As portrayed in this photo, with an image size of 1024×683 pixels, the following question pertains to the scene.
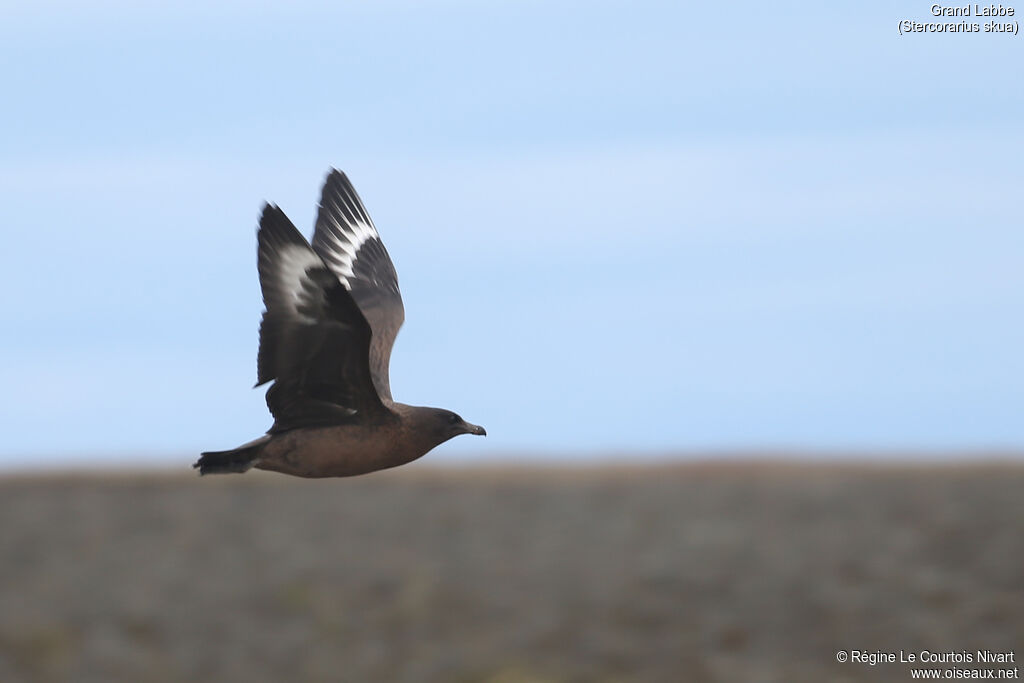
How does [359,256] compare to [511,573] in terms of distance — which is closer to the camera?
[359,256]

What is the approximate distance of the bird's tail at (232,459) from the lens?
7.01m

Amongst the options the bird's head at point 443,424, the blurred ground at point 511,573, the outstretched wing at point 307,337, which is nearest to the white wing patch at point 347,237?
the outstretched wing at point 307,337

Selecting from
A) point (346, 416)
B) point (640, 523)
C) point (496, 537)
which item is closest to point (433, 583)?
point (496, 537)

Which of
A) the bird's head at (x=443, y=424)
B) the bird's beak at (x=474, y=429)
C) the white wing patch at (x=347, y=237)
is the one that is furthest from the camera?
the white wing patch at (x=347, y=237)

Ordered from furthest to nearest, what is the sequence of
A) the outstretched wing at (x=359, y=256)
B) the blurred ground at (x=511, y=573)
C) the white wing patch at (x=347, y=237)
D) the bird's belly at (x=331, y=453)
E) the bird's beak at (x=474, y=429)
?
the blurred ground at (x=511, y=573)
the white wing patch at (x=347, y=237)
the outstretched wing at (x=359, y=256)
the bird's beak at (x=474, y=429)
the bird's belly at (x=331, y=453)

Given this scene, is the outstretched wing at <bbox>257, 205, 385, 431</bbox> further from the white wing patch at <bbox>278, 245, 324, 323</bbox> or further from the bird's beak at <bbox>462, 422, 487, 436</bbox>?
the bird's beak at <bbox>462, 422, 487, 436</bbox>

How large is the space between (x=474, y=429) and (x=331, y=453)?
780mm

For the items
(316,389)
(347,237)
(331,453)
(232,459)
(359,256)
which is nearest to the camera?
(331,453)

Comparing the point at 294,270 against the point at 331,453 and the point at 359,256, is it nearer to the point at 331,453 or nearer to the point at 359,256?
the point at 331,453

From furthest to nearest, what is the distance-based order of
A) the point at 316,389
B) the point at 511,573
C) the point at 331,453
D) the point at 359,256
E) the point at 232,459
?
the point at 511,573 → the point at 359,256 → the point at 316,389 → the point at 232,459 → the point at 331,453

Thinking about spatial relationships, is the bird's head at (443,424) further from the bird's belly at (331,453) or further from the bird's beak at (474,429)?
the bird's belly at (331,453)

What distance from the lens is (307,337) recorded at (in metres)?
7.11

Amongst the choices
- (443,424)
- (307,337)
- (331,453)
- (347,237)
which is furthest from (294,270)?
(347,237)

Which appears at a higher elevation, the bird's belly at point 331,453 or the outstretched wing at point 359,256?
the outstretched wing at point 359,256
